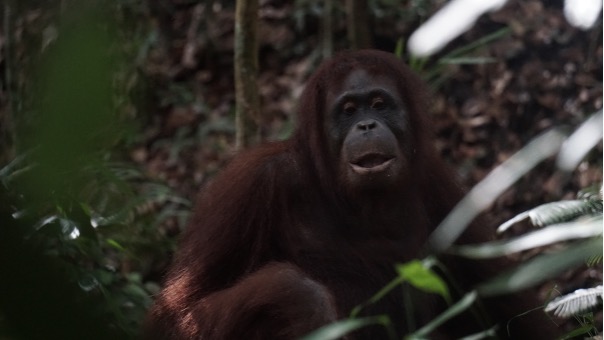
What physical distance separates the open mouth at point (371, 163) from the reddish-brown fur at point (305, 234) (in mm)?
144

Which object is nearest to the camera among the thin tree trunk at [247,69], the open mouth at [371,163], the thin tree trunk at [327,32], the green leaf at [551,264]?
the green leaf at [551,264]

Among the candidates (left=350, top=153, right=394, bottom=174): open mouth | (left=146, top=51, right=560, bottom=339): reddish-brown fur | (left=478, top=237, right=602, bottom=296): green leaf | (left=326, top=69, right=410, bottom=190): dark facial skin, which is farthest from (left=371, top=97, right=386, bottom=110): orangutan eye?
(left=478, top=237, right=602, bottom=296): green leaf

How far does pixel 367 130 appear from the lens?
3467mm

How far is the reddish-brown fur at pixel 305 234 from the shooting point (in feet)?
10.7

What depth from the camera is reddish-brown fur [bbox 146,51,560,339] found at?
3.26 meters

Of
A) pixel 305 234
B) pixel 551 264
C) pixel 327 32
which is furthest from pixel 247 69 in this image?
pixel 551 264

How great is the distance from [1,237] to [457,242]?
139 inches

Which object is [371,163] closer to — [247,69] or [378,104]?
[378,104]

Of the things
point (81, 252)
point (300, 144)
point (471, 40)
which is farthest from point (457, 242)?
point (471, 40)

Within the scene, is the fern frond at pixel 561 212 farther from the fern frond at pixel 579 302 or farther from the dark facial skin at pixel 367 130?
the dark facial skin at pixel 367 130

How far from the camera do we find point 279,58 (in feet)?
26.9

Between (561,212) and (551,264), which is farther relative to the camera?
(561,212)

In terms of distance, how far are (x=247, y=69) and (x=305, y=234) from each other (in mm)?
1627

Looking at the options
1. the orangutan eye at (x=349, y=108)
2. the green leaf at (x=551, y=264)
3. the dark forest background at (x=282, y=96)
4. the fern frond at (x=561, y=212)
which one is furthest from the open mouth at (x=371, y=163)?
the green leaf at (x=551, y=264)
